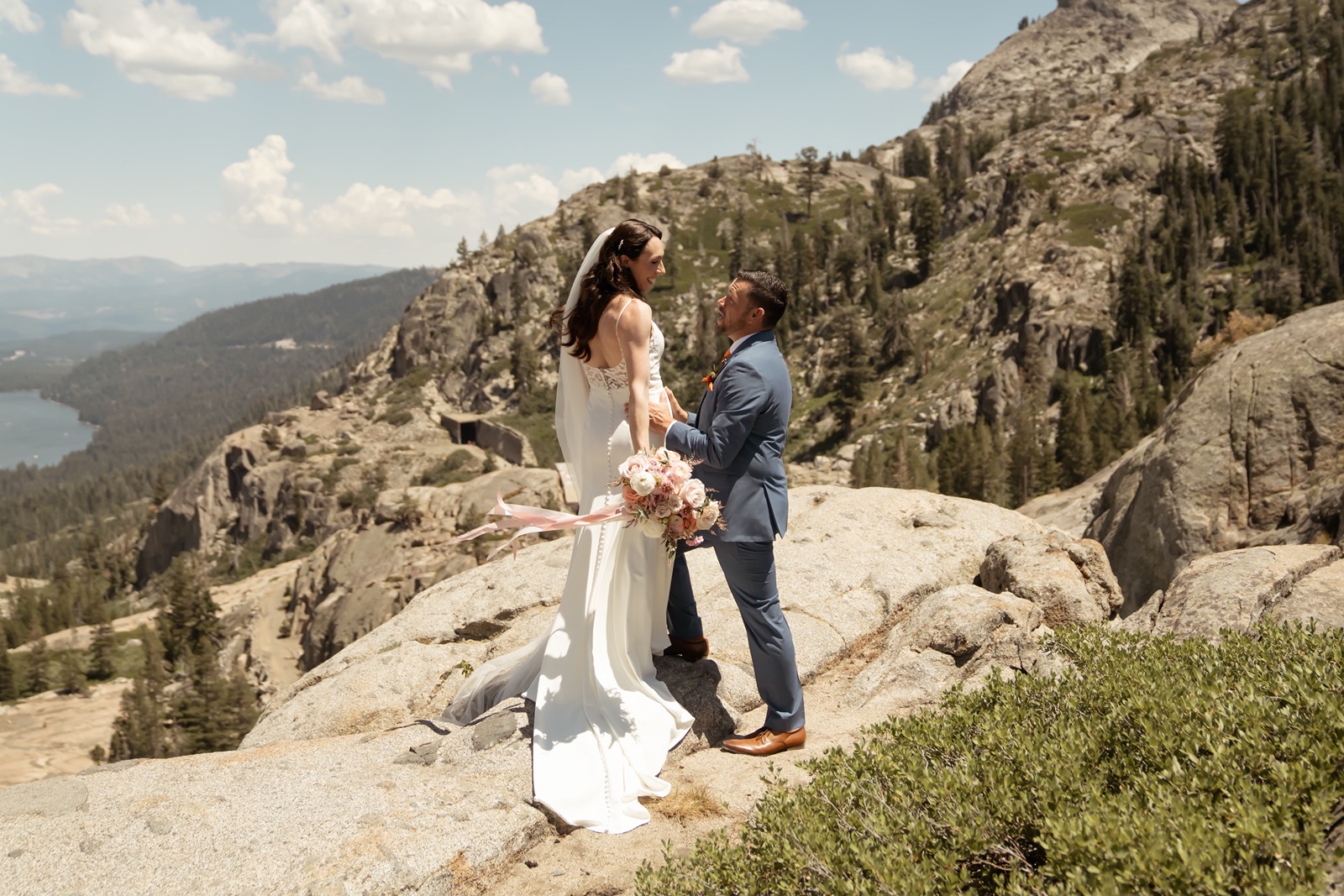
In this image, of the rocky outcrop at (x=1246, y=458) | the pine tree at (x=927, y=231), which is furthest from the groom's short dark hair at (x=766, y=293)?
the pine tree at (x=927, y=231)

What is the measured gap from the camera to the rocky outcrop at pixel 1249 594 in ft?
21.8

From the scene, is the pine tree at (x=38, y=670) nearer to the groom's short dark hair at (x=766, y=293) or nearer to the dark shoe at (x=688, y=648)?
the dark shoe at (x=688, y=648)

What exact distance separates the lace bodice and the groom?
12.6 inches

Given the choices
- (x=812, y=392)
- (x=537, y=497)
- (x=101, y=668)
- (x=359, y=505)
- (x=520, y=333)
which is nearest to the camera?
(x=537, y=497)

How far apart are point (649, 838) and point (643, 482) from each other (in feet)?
8.20

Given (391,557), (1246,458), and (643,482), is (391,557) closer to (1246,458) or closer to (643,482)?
(1246,458)

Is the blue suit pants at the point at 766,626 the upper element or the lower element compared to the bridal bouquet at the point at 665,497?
lower

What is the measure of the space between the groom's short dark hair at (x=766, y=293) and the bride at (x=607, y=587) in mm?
752

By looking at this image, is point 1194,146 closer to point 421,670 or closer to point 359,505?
point 359,505

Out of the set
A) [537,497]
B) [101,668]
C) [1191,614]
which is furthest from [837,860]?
[101,668]

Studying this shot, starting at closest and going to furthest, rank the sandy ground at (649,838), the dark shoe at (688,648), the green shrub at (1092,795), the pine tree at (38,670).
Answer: the green shrub at (1092,795) → the sandy ground at (649,838) → the dark shoe at (688,648) → the pine tree at (38,670)

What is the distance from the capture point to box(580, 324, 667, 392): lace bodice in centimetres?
664

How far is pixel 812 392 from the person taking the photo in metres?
100

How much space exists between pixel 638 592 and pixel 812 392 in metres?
95.5
